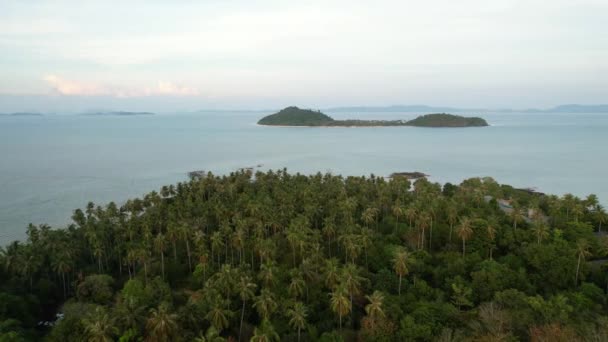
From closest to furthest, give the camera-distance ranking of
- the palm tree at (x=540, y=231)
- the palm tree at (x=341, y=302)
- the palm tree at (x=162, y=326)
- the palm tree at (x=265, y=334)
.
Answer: the palm tree at (x=265, y=334) < the palm tree at (x=162, y=326) < the palm tree at (x=341, y=302) < the palm tree at (x=540, y=231)

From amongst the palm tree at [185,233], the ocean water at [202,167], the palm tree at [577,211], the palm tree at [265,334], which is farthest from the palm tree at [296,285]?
the ocean water at [202,167]

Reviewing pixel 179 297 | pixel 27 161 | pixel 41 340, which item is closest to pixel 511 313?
pixel 179 297

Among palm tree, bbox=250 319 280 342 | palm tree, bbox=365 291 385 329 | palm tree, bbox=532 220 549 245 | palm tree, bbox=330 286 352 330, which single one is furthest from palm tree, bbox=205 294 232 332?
palm tree, bbox=532 220 549 245

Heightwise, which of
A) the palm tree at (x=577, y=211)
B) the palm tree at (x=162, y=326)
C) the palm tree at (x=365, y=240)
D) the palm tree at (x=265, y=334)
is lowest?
the palm tree at (x=265, y=334)

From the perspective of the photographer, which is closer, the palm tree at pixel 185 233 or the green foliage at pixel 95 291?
the green foliage at pixel 95 291

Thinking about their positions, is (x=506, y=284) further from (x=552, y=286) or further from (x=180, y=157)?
(x=180, y=157)

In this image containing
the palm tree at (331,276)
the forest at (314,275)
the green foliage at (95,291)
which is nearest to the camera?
the forest at (314,275)

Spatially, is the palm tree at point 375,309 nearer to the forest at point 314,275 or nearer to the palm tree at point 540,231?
the forest at point 314,275
